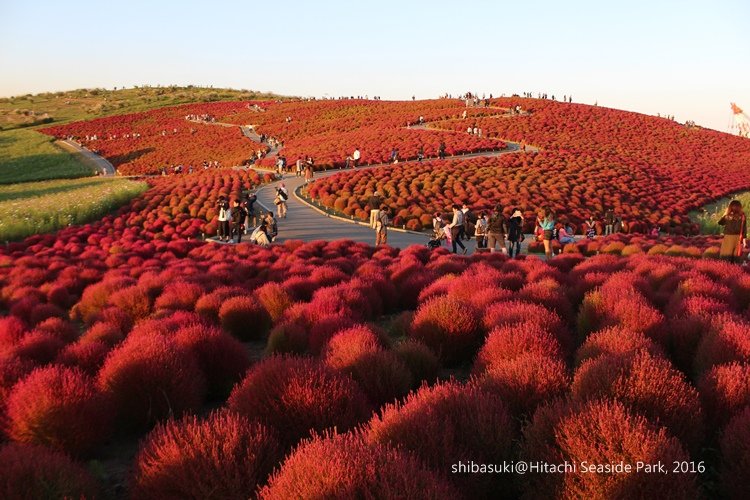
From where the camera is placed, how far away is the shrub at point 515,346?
14.7ft

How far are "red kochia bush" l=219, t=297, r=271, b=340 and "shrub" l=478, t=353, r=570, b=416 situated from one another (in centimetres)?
438

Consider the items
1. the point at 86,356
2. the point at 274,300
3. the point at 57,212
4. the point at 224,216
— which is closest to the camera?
the point at 86,356

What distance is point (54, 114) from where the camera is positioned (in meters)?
106

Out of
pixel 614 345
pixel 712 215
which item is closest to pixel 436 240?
pixel 614 345

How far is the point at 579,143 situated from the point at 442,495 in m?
60.6

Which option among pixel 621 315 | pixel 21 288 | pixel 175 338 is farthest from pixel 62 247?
pixel 621 315

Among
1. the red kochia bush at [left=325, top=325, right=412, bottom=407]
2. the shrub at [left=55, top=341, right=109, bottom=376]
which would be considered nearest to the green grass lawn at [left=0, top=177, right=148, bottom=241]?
the shrub at [left=55, top=341, right=109, bottom=376]

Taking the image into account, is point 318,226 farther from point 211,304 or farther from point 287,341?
point 287,341

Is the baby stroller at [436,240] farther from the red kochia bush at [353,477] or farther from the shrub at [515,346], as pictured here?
the red kochia bush at [353,477]

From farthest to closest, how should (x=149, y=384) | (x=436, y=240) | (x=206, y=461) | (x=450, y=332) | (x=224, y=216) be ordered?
(x=224, y=216), (x=436, y=240), (x=450, y=332), (x=149, y=384), (x=206, y=461)

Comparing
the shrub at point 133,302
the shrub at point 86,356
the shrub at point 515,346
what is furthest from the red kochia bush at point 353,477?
the shrub at point 133,302

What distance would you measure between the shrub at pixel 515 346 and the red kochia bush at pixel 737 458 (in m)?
1.43

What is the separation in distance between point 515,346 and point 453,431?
1.72 m

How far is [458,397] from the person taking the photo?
3.29m
